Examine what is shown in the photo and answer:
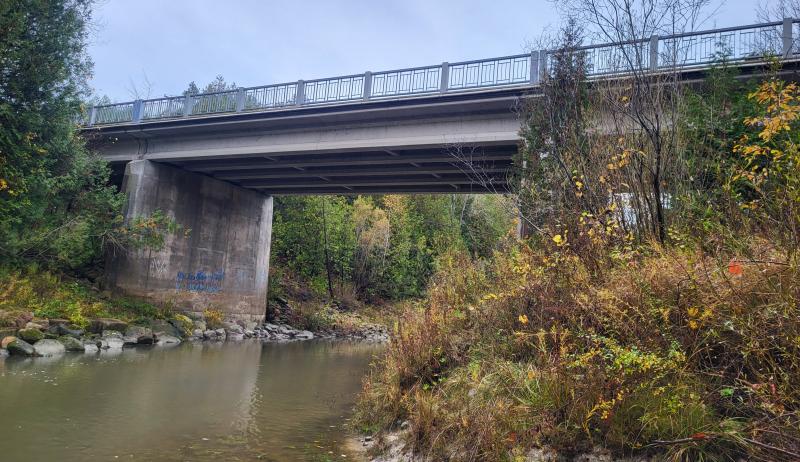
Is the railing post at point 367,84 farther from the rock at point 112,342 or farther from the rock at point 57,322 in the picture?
the rock at point 57,322

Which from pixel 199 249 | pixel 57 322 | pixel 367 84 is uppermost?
pixel 367 84

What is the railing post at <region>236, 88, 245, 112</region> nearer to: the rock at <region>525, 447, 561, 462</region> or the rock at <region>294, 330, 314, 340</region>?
the rock at <region>294, 330, 314, 340</region>

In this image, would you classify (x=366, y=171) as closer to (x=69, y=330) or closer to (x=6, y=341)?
(x=69, y=330)

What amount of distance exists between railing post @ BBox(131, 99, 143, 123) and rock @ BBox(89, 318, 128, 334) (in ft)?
31.5

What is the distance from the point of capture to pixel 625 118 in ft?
27.3

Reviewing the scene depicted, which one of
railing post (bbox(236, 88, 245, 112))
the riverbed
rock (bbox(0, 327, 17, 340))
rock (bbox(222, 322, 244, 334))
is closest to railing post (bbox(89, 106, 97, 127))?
railing post (bbox(236, 88, 245, 112))

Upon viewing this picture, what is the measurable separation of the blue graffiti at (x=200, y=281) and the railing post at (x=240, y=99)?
8.48 m

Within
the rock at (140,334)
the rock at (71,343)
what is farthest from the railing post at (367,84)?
the rock at (71,343)

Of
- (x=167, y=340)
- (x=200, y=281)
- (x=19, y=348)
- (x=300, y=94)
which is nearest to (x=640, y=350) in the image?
(x=19, y=348)

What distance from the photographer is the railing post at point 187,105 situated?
921 inches

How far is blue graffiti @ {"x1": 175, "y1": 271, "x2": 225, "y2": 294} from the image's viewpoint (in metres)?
25.3

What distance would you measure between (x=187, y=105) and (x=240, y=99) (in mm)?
2961

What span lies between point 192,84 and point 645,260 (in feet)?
255

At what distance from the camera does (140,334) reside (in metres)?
20.0
